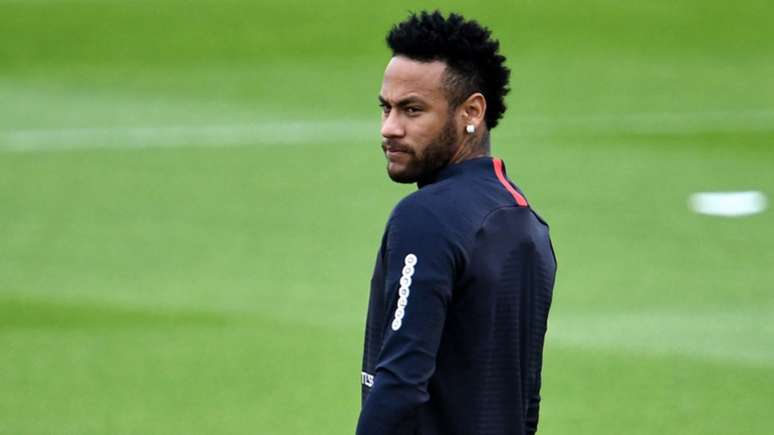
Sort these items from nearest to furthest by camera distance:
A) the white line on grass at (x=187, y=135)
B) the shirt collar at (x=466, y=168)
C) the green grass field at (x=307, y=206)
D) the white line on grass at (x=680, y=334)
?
the shirt collar at (x=466, y=168), the green grass field at (x=307, y=206), the white line on grass at (x=680, y=334), the white line on grass at (x=187, y=135)

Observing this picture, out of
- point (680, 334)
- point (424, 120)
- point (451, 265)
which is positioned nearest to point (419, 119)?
point (424, 120)

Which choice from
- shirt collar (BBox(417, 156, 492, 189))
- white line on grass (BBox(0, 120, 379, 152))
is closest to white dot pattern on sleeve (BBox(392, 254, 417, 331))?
shirt collar (BBox(417, 156, 492, 189))

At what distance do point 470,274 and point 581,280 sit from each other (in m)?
6.27

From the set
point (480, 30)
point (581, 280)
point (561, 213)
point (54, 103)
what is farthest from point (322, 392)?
point (54, 103)

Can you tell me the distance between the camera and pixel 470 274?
3.96 meters

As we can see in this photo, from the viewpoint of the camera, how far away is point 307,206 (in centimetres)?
1176

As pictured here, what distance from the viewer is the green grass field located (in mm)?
8375

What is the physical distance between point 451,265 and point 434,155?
0.44m

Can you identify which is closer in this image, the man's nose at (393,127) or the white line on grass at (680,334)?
the man's nose at (393,127)

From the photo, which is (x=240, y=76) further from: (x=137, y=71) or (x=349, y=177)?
(x=349, y=177)

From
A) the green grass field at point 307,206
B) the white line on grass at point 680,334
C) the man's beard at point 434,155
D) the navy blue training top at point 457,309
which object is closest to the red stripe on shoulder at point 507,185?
the navy blue training top at point 457,309

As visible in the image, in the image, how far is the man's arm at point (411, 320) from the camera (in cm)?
385

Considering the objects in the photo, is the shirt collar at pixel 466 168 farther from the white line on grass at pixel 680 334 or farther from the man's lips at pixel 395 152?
the white line on grass at pixel 680 334

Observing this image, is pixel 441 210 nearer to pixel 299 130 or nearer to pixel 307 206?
pixel 307 206
